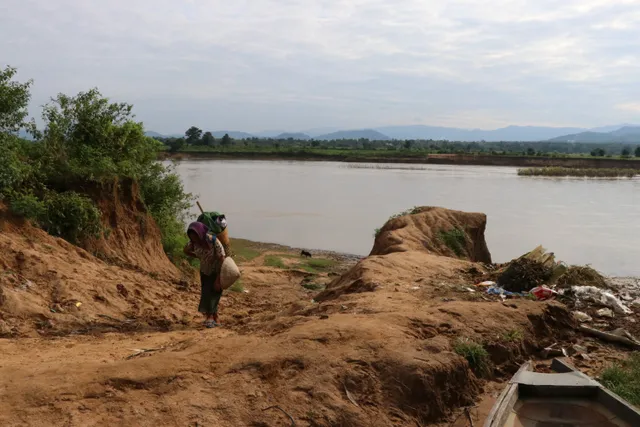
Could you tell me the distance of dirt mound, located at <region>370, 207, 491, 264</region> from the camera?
47.1 feet

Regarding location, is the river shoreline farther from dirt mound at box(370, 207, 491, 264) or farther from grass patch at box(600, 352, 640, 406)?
grass patch at box(600, 352, 640, 406)

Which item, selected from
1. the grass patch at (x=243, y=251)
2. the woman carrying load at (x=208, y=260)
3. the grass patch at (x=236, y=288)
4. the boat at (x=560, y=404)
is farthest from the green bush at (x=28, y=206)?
the grass patch at (x=243, y=251)

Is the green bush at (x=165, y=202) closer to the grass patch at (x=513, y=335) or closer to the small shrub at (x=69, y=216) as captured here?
the small shrub at (x=69, y=216)

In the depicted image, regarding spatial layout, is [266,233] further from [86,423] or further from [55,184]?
[86,423]

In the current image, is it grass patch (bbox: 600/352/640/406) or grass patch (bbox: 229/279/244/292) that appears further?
grass patch (bbox: 229/279/244/292)

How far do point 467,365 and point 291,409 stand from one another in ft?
6.68

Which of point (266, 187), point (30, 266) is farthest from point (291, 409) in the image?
point (266, 187)

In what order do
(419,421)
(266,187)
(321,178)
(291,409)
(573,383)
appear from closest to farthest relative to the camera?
(291,409)
(419,421)
(573,383)
(266,187)
(321,178)

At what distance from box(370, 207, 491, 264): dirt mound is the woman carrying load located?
23.1 ft

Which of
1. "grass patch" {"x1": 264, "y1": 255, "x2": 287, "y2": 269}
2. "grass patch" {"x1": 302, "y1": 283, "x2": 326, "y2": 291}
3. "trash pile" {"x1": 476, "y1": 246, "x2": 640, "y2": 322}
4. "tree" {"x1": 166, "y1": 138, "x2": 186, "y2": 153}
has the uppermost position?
"tree" {"x1": 166, "y1": 138, "x2": 186, "y2": 153}

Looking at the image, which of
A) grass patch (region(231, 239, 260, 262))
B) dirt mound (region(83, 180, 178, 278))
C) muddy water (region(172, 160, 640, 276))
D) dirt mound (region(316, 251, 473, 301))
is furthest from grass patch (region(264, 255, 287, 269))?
dirt mound (region(316, 251, 473, 301))

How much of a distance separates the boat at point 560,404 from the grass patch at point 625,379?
0.74ft

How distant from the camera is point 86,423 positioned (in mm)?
3420

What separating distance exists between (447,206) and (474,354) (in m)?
27.4
